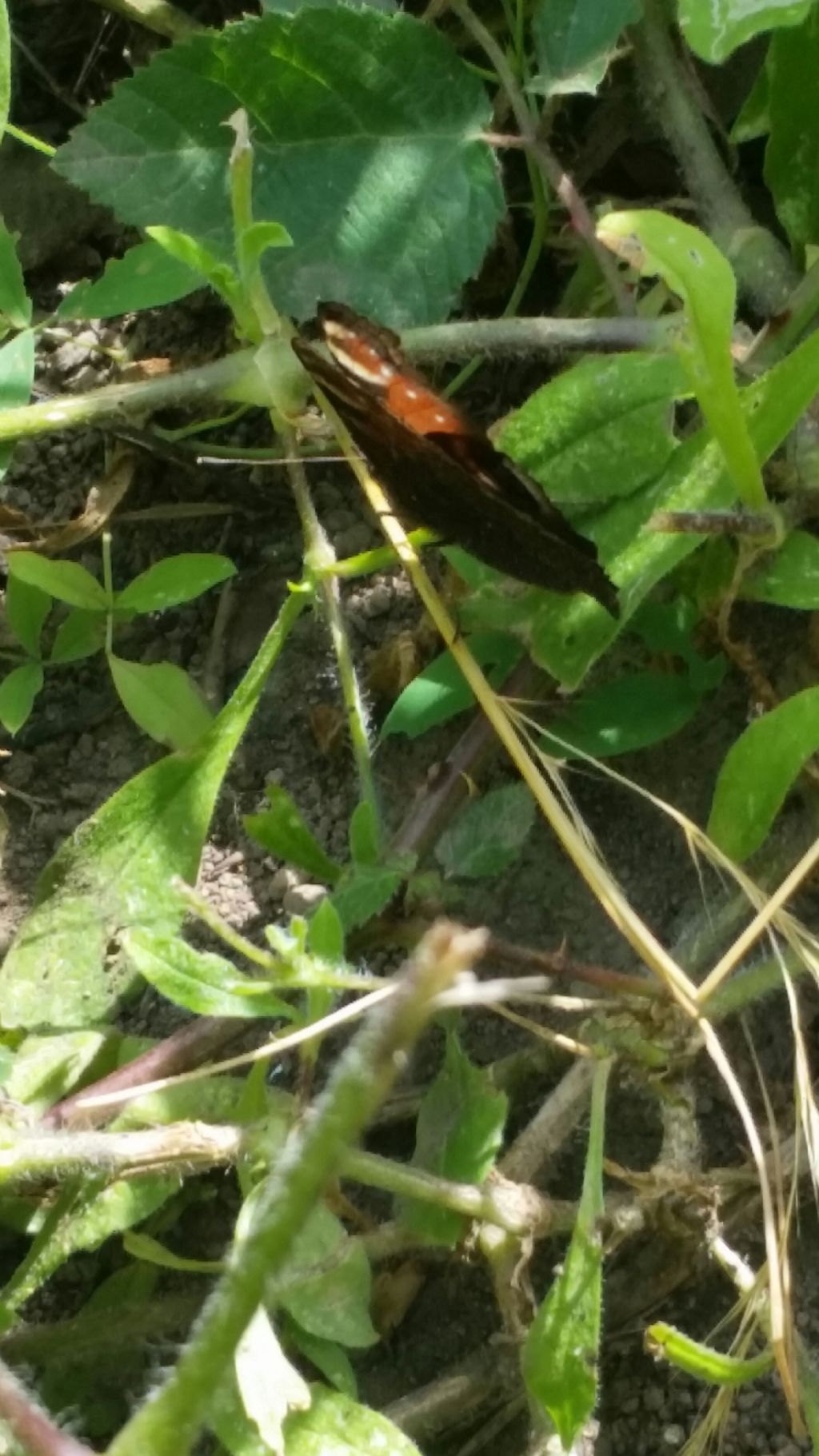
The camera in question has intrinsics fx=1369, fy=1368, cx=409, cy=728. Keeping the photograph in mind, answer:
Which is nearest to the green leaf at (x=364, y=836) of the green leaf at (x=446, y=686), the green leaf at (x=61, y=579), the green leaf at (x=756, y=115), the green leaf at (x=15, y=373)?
the green leaf at (x=446, y=686)

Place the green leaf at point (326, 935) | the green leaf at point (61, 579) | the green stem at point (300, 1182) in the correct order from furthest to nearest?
the green leaf at point (61, 579)
the green leaf at point (326, 935)
the green stem at point (300, 1182)

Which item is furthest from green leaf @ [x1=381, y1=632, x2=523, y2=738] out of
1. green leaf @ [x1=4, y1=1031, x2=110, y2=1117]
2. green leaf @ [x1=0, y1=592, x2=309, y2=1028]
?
green leaf @ [x1=4, y1=1031, x2=110, y2=1117]

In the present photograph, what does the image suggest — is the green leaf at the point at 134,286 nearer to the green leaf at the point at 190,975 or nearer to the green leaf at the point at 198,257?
the green leaf at the point at 198,257

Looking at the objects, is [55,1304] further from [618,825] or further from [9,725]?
[618,825]

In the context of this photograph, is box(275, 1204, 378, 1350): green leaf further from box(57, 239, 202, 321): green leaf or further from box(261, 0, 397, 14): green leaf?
box(261, 0, 397, 14): green leaf

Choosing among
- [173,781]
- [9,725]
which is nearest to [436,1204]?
[173,781]
